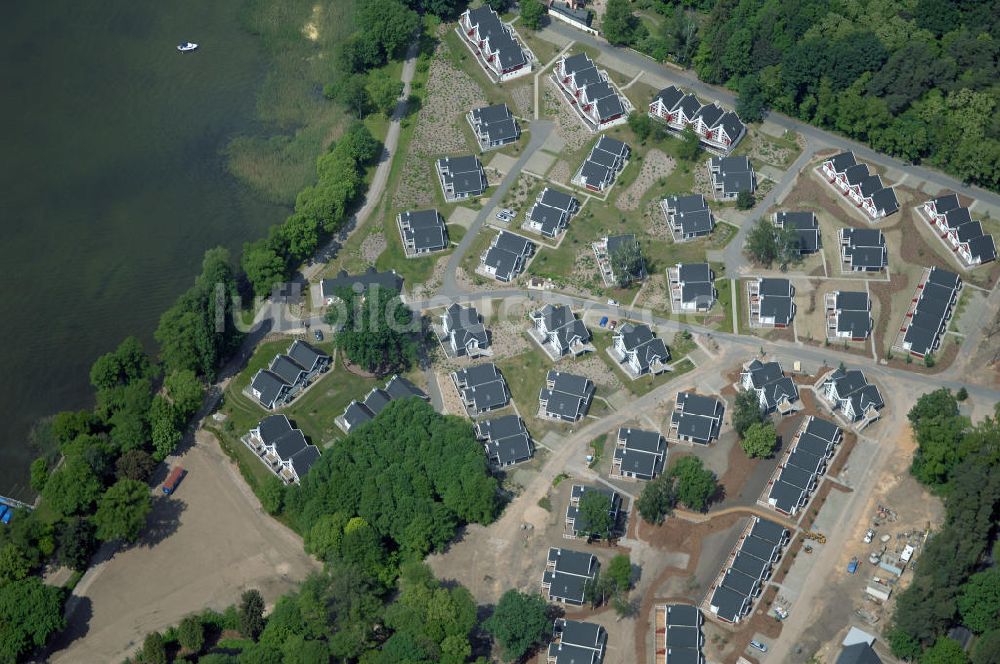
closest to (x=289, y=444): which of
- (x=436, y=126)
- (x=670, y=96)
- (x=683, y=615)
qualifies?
(x=683, y=615)

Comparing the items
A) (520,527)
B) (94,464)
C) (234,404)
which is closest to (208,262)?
(234,404)

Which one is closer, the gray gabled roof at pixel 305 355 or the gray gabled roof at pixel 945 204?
the gray gabled roof at pixel 305 355

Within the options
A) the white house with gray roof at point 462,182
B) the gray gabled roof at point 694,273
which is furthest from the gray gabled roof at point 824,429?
the white house with gray roof at point 462,182

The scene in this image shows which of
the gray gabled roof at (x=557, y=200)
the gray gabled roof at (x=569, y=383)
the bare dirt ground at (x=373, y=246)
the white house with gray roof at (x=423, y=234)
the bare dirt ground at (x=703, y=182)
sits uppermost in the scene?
the bare dirt ground at (x=703, y=182)

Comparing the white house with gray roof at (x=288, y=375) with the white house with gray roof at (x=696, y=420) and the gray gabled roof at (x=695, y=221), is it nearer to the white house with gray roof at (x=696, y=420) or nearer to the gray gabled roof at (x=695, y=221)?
the white house with gray roof at (x=696, y=420)

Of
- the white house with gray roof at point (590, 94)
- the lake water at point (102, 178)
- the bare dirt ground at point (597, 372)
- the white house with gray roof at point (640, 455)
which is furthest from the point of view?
the white house with gray roof at point (590, 94)

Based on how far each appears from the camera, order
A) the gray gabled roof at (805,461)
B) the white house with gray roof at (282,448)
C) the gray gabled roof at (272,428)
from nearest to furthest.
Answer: the gray gabled roof at (805,461) → the white house with gray roof at (282,448) → the gray gabled roof at (272,428)

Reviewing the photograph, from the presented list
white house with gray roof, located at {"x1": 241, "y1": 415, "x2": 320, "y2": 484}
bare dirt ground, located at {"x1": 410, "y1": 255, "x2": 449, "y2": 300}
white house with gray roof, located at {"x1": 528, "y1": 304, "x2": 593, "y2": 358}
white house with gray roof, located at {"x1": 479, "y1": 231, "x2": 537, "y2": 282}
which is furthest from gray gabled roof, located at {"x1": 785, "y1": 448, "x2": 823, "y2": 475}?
white house with gray roof, located at {"x1": 241, "y1": 415, "x2": 320, "y2": 484}

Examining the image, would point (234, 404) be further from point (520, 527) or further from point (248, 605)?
point (520, 527)
